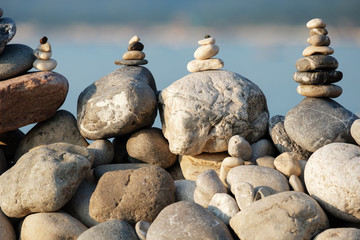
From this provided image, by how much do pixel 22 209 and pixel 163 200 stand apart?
166cm

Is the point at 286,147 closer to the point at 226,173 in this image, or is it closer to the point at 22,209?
the point at 226,173

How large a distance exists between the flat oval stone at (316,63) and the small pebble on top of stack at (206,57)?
3.79ft

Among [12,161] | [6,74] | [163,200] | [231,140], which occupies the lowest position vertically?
[12,161]

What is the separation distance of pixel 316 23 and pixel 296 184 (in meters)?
2.46

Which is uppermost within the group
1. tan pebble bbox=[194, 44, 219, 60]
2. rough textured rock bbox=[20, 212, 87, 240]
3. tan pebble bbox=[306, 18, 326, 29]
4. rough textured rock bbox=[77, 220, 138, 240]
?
tan pebble bbox=[306, 18, 326, 29]

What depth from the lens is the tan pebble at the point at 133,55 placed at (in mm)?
7668

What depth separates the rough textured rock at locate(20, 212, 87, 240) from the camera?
17.4 feet

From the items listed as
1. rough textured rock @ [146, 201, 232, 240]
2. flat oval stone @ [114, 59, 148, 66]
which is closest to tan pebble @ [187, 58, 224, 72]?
flat oval stone @ [114, 59, 148, 66]

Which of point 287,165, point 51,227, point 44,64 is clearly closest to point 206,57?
point 287,165

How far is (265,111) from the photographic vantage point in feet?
23.4

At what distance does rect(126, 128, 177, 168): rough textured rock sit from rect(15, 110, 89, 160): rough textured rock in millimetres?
879

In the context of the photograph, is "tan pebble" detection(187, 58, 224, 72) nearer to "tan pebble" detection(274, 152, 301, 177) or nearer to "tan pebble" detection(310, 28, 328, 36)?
"tan pebble" detection(310, 28, 328, 36)

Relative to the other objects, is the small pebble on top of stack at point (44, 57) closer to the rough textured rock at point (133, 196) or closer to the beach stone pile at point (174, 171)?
the beach stone pile at point (174, 171)

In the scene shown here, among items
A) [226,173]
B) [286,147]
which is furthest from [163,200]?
[286,147]
